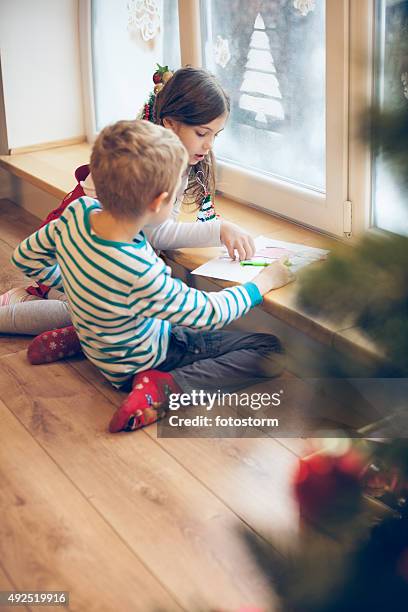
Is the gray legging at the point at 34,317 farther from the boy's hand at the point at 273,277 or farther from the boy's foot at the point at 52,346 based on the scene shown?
the boy's hand at the point at 273,277

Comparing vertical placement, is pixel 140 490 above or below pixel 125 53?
below

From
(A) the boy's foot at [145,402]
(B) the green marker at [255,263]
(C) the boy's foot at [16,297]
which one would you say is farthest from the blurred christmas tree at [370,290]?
(C) the boy's foot at [16,297]

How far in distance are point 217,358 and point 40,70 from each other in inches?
70.4

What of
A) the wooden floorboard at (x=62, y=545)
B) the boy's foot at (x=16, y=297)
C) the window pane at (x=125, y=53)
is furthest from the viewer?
the window pane at (x=125, y=53)

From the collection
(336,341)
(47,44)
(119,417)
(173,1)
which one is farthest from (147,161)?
(47,44)

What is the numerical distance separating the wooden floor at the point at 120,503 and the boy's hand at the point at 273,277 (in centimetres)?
36

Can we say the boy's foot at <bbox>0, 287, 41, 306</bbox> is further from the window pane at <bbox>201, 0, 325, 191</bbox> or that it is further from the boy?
the window pane at <bbox>201, 0, 325, 191</bbox>

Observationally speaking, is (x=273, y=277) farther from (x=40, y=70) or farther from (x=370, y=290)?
(x=40, y=70)

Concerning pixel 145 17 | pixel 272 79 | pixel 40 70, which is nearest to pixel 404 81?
pixel 272 79

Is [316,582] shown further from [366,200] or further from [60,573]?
[366,200]

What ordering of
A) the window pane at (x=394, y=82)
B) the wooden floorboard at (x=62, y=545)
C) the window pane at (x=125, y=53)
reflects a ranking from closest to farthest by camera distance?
the window pane at (x=394, y=82) → the wooden floorboard at (x=62, y=545) → the window pane at (x=125, y=53)

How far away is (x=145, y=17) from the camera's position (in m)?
2.80

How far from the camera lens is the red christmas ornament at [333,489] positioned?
56 centimetres

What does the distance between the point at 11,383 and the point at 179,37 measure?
1.30m
